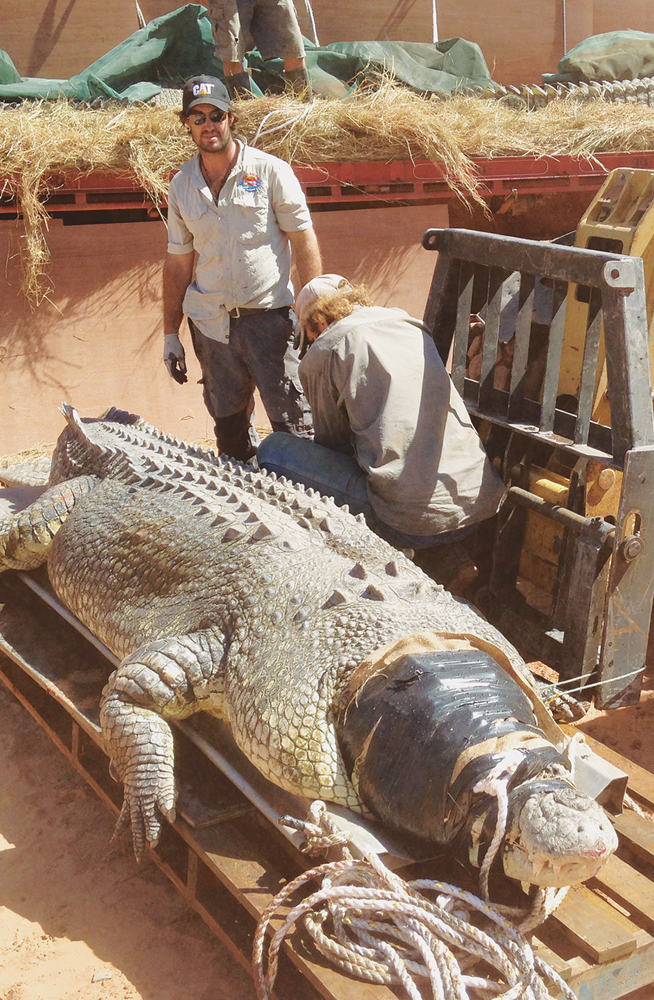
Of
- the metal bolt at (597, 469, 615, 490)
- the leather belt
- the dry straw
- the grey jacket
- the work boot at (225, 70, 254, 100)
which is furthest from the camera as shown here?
the work boot at (225, 70, 254, 100)

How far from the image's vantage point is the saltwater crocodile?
2.35m

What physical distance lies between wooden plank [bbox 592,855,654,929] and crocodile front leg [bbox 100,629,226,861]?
139 cm

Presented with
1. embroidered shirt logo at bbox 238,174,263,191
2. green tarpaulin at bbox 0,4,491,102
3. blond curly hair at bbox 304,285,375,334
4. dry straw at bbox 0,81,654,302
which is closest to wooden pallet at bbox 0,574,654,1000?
blond curly hair at bbox 304,285,375,334

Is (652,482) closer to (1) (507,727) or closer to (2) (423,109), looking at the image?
(1) (507,727)

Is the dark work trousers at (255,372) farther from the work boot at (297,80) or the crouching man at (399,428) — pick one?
the work boot at (297,80)

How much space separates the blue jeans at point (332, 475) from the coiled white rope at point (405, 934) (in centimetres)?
166

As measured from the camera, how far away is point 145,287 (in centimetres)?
Answer: 671

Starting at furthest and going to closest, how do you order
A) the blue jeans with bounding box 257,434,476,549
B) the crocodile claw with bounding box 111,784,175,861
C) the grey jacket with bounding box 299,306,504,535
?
the blue jeans with bounding box 257,434,476,549, the grey jacket with bounding box 299,306,504,535, the crocodile claw with bounding box 111,784,175,861

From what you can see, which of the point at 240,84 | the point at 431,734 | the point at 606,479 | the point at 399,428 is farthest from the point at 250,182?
the point at 431,734

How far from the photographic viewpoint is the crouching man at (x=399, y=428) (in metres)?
3.74

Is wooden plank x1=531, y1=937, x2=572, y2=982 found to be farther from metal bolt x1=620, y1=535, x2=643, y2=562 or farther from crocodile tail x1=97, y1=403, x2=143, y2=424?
crocodile tail x1=97, y1=403, x2=143, y2=424

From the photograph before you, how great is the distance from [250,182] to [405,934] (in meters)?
3.85

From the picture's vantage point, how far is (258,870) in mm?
2697

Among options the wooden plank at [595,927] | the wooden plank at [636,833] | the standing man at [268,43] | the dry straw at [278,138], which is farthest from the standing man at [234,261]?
the wooden plank at [595,927]
